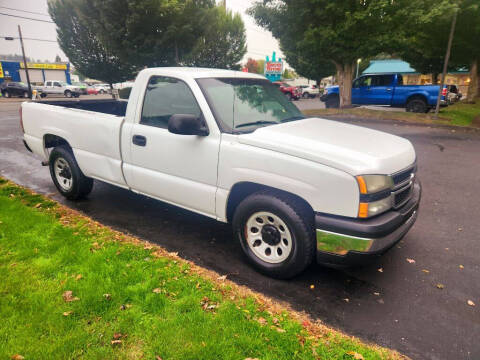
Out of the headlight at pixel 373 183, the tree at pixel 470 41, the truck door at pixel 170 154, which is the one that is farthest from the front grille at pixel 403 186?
the tree at pixel 470 41

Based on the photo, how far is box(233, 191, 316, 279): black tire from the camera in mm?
2965

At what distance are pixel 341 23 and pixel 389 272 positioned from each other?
45.1 ft

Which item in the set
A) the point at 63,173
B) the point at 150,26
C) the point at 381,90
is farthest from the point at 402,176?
the point at 150,26

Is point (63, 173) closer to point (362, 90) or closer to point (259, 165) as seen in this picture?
point (259, 165)

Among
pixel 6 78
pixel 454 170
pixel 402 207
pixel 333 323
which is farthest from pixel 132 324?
pixel 6 78

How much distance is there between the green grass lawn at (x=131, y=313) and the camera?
92.5 inches

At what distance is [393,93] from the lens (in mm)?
17016

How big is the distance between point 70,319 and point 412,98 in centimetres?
1780

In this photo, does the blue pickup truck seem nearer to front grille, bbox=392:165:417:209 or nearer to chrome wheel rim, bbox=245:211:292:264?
front grille, bbox=392:165:417:209

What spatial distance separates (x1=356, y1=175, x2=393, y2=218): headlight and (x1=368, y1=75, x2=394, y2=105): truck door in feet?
53.2

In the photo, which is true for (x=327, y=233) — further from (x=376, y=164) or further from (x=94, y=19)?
(x=94, y=19)

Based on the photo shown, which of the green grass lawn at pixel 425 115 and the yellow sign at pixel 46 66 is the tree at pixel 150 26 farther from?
the yellow sign at pixel 46 66

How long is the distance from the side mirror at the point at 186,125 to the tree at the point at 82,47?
27092mm

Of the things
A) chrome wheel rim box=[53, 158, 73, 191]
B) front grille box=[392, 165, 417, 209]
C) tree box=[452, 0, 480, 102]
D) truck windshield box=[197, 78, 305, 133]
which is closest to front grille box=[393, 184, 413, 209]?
front grille box=[392, 165, 417, 209]
